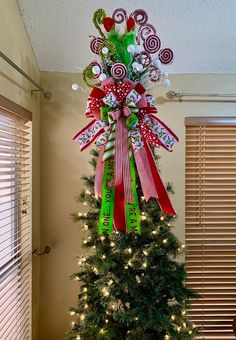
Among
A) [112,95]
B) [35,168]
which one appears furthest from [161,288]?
[35,168]

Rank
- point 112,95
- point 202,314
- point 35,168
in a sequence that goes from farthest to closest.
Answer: point 202,314 → point 35,168 → point 112,95

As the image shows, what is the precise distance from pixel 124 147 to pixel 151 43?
0.56 meters

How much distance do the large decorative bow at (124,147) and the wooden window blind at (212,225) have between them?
85 cm

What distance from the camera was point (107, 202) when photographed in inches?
61.1

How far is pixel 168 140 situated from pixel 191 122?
2.61 feet

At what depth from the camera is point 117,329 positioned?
161cm

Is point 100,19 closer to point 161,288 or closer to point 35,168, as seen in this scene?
point 35,168

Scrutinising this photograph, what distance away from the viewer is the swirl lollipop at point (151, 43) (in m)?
1.51

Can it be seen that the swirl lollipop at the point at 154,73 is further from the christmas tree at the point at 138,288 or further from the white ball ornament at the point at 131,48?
the christmas tree at the point at 138,288

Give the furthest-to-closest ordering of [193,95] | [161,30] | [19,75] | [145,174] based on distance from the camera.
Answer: [193,95]
[161,30]
[19,75]
[145,174]

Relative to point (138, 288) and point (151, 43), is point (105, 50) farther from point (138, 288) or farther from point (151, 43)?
point (138, 288)

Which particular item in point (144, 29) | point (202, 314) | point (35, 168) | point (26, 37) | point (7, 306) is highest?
point (26, 37)

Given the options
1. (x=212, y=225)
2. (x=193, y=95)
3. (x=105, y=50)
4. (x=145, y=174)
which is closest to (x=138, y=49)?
(x=105, y=50)

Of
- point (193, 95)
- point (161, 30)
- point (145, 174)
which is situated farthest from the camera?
point (193, 95)
